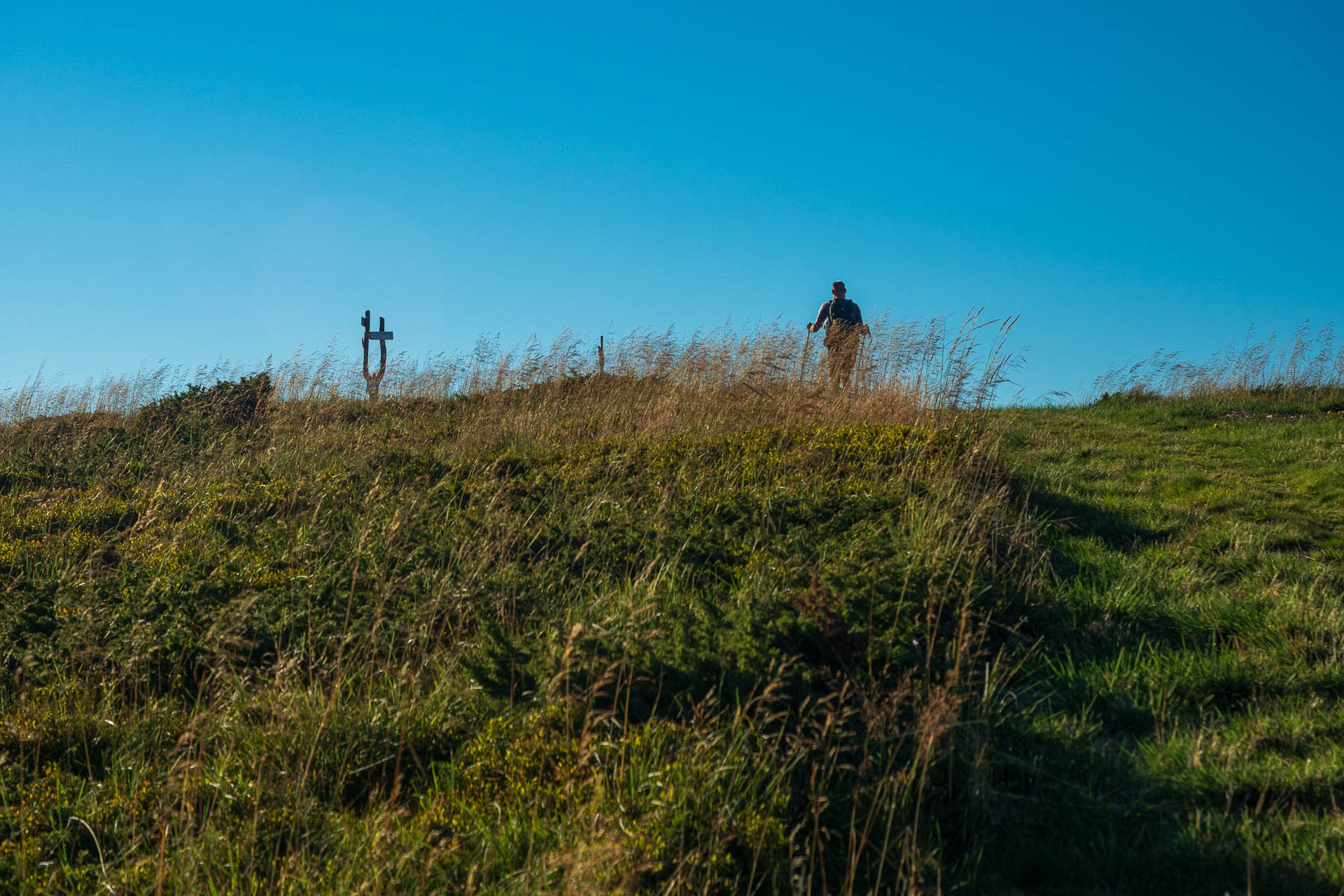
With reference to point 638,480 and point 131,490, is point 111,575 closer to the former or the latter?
point 131,490

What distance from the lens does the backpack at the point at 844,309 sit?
1304 cm

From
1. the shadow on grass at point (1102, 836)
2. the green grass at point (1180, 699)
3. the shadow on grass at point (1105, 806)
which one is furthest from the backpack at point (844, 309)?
the shadow on grass at point (1102, 836)

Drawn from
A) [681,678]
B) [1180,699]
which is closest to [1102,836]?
[1180,699]

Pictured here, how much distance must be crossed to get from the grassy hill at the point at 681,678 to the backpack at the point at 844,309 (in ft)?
19.4

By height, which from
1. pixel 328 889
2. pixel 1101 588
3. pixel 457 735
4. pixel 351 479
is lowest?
pixel 328 889

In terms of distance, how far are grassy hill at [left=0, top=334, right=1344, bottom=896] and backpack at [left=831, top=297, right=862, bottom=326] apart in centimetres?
592

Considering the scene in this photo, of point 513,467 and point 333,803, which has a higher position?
point 513,467

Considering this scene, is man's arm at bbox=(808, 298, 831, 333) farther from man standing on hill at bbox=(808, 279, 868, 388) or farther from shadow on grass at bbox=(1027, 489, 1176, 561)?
shadow on grass at bbox=(1027, 489, 1176, 561)

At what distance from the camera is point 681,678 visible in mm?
3393

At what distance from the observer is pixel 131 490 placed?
25.3 ft

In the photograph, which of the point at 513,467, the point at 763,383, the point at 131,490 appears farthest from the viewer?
the point at 763,383

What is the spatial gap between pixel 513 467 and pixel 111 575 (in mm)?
2737

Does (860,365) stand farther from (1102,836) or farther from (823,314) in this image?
(1102,836)

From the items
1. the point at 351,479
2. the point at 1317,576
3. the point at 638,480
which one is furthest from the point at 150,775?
the point at 1317,576
